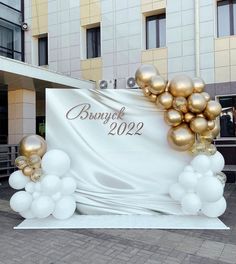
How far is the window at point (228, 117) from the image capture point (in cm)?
991

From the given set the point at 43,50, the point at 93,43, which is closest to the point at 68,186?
the point at 93,43

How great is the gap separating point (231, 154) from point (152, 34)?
15.5 ft

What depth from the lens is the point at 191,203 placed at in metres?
5.02

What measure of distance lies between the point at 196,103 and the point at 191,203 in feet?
5.03

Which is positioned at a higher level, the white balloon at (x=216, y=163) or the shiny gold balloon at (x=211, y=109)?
the shiny gold balloon at (x=211, y=109)

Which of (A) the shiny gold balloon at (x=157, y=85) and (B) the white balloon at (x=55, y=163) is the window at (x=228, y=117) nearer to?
(A) the shiny gold balloon at (x=157, y=85)

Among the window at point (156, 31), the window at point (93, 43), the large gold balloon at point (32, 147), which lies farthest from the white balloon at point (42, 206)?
the window at point (93, 43)

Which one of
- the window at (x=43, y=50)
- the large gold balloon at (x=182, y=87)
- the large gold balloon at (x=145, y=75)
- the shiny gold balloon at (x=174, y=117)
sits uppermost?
the window at (x=43, y=50)

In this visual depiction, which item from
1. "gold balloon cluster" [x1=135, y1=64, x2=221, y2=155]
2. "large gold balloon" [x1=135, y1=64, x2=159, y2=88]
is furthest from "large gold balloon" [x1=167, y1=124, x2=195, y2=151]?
"large gold balloon" [x1=135, y1=64, x2=159, y2=88]

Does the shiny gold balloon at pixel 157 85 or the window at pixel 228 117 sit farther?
the window at pixel 228 117

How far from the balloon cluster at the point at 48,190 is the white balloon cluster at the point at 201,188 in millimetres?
1721

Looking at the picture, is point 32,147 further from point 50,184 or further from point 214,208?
point 214,208

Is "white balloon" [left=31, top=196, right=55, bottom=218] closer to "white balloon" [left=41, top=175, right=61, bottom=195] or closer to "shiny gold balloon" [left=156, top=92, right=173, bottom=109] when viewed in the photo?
"white balloon" [left=41, top=175, right=61, bottom=195]

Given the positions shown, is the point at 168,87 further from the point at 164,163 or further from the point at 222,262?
the point at 222,262
